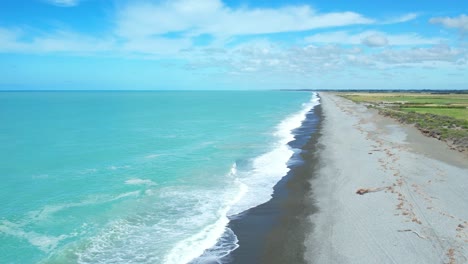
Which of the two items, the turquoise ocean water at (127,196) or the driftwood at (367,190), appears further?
the driftwood at (367,190)

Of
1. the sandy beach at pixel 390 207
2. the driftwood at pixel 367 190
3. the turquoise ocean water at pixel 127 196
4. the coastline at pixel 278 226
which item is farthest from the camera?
the driftwood at pixel 367 190

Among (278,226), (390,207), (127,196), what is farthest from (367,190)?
(127,196)

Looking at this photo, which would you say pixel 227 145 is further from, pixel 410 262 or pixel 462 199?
pixel 410 262

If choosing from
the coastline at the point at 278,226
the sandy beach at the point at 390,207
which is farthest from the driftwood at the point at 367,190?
the coastline at the point at 278,226

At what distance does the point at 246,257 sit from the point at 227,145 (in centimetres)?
2325

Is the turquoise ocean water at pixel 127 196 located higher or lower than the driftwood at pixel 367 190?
lower

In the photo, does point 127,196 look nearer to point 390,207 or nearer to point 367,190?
point 367,190

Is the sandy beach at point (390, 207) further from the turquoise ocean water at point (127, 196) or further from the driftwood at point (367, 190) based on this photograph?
the turquoise ocean water at point (127, 196)

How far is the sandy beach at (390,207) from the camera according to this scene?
12070 millimetres

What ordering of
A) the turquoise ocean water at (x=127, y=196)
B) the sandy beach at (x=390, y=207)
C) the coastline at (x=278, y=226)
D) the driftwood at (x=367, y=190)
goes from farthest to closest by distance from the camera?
the driftwood at (x=367, y=190) → the turquoise ocean water at (x=127, y=196) → the coastline at (x=278, y=226) → the sandy beach at (x=390, y=207)

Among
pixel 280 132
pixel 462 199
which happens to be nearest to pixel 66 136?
pixel 280 132

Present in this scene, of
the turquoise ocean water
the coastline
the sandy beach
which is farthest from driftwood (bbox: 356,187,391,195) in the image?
the turquoise ocean water

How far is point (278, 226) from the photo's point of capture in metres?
14.9

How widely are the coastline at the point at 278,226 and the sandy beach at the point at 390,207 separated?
49cm
